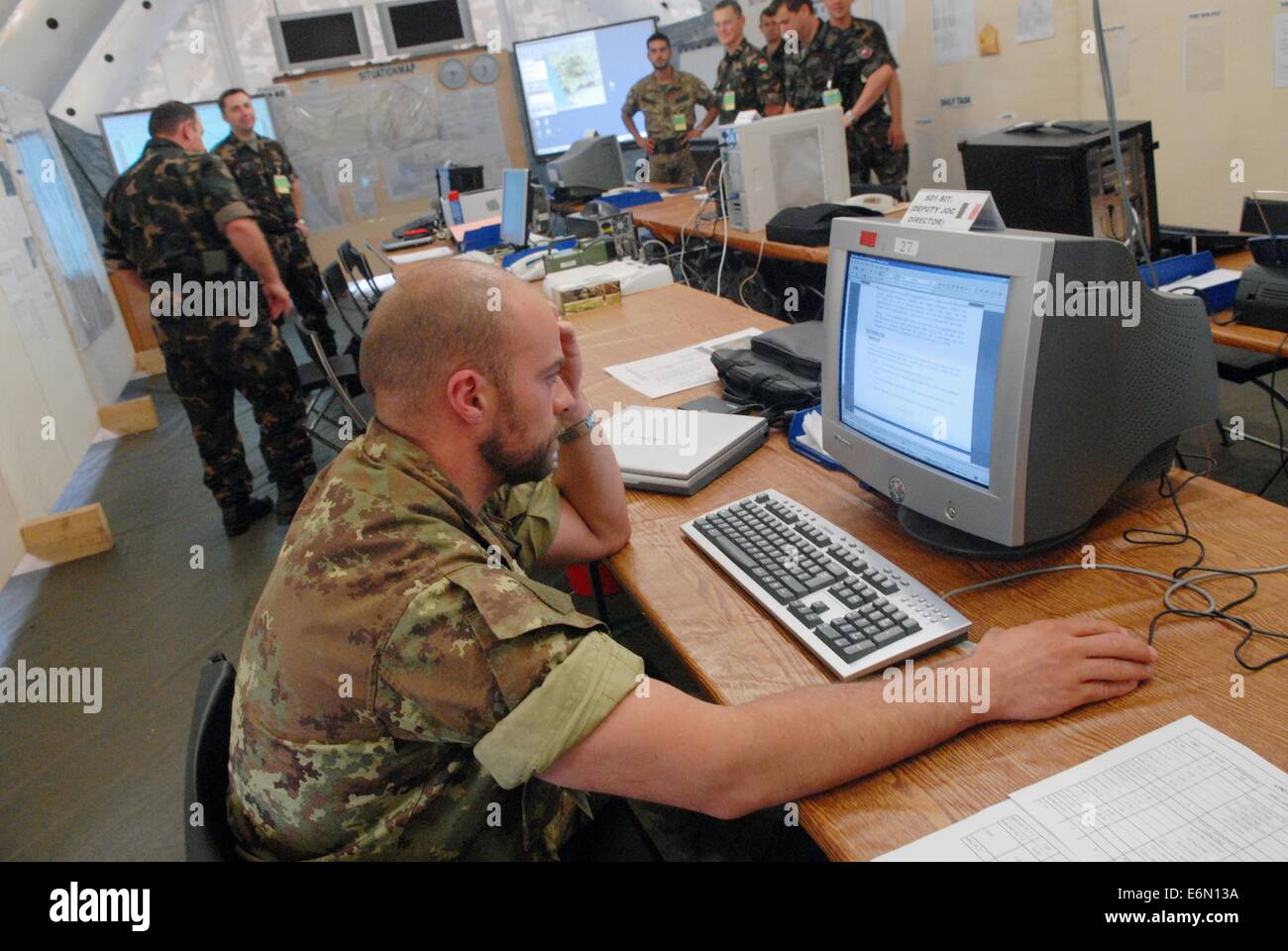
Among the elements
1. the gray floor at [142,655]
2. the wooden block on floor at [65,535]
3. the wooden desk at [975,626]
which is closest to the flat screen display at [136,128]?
the gray floor at [142,655]

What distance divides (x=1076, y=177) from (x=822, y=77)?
3.66 m

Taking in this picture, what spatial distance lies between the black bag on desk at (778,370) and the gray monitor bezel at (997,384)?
16.0 inches

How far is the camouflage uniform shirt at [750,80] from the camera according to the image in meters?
5.77

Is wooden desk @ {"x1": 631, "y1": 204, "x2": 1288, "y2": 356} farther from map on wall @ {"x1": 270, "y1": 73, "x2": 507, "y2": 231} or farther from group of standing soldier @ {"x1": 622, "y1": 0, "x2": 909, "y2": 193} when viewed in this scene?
map on wall @ {"x1": 270, "y1": 73, "x2": 507, "y2": 231}

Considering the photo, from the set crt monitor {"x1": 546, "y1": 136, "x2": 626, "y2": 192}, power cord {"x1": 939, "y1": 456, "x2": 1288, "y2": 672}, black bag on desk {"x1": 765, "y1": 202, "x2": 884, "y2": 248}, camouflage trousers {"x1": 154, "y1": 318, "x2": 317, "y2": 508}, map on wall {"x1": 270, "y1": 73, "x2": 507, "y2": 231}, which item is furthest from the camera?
map on wall {"x1": 270, "y1": 73, "x2": 507, "y2": 231}

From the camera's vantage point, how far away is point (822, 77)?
5.20 meters

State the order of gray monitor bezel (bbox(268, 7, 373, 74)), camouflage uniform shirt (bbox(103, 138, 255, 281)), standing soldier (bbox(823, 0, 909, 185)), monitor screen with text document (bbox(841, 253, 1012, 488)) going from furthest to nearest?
gray monitor bezel (bbox(268, 7, 373, 74))
standing soldier (bbox(823, 0, 909, 185))
camouflage uniform shirt (bbox(103, 138, 255, 281))
monitor screen with text document (bbox(841, 253, 1012, 488))

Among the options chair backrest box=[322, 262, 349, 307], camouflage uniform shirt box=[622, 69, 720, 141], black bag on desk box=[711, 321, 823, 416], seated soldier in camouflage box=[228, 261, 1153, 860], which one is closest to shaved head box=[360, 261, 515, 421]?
seated soldier in camouflage box=[228, 261, 1153, 860]

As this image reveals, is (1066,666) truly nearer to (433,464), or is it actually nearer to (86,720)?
(433,464)

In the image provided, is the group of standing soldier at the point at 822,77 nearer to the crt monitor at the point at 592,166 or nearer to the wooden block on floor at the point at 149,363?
the crt monitor at the point at 592,166

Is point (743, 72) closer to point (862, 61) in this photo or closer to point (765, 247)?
point (862, 61)

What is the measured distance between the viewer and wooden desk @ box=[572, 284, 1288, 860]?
791 millimetres
